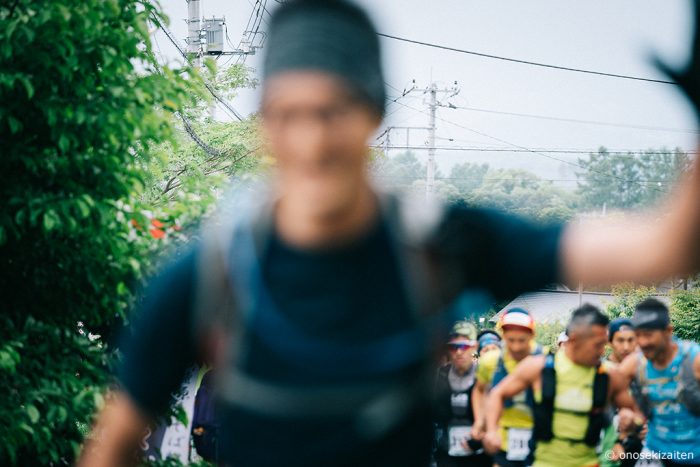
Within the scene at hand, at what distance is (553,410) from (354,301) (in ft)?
15.4

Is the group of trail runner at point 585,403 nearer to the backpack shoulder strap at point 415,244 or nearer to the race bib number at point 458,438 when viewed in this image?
the race bib number at point 458,438

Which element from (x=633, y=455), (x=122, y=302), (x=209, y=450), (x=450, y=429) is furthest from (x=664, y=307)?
(x=122, y=302)

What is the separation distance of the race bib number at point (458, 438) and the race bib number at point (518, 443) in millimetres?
755

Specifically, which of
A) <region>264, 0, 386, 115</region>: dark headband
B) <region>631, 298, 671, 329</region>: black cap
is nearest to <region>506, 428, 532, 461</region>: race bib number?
<region>631, 298, 671, 329</region>: black cap

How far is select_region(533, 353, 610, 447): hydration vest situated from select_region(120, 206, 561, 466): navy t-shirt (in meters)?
4.53

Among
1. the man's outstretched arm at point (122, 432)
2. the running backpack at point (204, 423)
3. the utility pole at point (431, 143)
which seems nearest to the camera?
the man's outstretched arm at point (122, 432)

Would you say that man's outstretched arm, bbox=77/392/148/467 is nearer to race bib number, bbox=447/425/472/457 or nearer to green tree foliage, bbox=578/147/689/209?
race bib number, bbox=447/425/472/457

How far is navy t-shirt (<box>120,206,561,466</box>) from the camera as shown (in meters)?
1.07

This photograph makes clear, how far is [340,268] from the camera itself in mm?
1111

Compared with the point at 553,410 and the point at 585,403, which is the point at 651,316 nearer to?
the point at 585,403

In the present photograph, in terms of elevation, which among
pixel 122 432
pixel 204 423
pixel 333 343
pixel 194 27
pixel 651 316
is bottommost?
pixel 204 423

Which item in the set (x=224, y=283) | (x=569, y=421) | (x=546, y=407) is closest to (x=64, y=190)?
(x=224, y=283)

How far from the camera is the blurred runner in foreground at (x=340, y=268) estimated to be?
106 cm

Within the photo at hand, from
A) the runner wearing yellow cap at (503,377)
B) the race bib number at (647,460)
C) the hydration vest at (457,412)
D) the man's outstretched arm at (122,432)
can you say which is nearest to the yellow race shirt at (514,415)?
the runner wearing yellow cap at (503,377)
